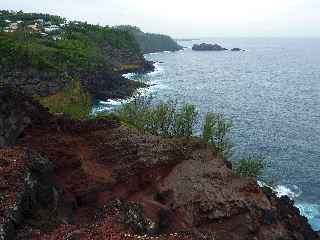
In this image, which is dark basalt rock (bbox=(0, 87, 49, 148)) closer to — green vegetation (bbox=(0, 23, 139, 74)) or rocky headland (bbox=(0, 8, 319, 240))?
rocky headland (bbox=(0, 8, 319, 240))

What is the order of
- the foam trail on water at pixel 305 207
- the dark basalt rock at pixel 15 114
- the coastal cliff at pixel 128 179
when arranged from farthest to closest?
the foam trail on water at pixel 305 207 → the dark basalt rock at pixel 15 114 → the coastal cliff at pixel 128 179

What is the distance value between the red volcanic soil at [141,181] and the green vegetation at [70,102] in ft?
123

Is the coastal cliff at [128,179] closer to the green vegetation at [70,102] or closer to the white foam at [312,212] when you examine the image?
the white foam at [312,212]

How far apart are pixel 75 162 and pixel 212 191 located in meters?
14.9

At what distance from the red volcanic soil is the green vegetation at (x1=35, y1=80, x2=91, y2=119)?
37418mm

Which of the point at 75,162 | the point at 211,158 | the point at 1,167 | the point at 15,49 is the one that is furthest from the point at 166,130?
the point at 15,49

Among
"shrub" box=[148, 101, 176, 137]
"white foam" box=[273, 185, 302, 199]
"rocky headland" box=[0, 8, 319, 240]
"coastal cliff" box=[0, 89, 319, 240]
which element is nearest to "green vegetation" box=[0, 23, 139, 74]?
"shrub" box=[148, 101, 176, 137]

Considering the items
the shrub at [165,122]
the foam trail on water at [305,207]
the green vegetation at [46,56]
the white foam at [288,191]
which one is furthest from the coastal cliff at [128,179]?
the green vegetation at [46,56]

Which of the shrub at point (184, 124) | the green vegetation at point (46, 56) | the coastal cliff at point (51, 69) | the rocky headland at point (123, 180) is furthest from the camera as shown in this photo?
the green vegetation at point (46, 56)

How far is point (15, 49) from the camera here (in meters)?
155

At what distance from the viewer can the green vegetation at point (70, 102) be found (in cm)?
9894

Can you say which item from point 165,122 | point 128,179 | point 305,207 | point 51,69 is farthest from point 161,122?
point 51,69

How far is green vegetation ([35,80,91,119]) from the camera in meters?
98.9

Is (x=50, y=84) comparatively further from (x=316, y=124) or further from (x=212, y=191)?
(x=212, y=191)
